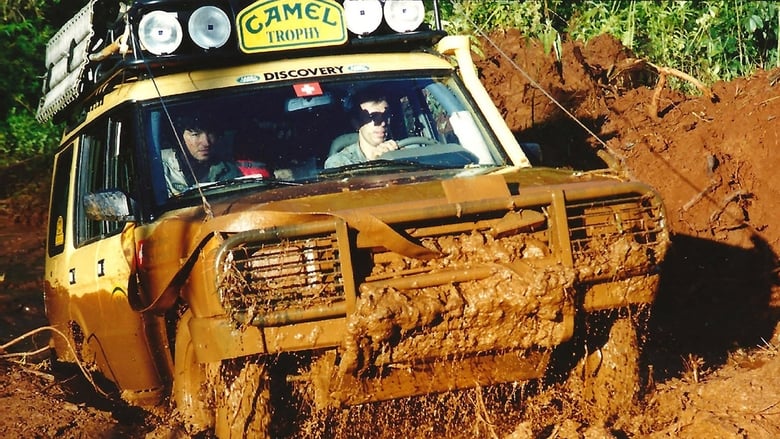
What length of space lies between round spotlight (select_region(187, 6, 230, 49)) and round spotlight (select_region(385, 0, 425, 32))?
3.07 ft

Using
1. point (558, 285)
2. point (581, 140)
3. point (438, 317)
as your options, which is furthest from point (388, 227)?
point (581, 140)

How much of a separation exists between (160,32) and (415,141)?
1426 mm

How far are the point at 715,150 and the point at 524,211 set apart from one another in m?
4.08

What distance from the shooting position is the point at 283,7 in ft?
19.4

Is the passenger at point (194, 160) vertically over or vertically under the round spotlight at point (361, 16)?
under

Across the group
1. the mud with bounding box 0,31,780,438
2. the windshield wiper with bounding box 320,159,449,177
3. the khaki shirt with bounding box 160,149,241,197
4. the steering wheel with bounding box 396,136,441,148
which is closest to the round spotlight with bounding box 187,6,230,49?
the khaki shirt with bounding box 160,149,241,197

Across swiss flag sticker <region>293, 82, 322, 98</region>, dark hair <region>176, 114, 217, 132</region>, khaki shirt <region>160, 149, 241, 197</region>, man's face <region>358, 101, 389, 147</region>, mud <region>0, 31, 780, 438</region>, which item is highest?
swiss flag sticker <region>293, 82, 322, 98</region>

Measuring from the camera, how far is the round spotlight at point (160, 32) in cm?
550

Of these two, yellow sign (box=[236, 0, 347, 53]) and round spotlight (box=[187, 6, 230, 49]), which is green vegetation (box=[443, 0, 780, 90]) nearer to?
yellow sign (box=[236, 0, 347, 53])

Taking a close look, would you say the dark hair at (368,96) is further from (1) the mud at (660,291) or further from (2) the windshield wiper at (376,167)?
(1) the mud at (660,291)

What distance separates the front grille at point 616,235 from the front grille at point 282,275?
0.99 metres

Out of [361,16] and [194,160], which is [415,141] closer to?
[361,16]

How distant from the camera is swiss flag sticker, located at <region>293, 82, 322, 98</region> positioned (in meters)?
5.71

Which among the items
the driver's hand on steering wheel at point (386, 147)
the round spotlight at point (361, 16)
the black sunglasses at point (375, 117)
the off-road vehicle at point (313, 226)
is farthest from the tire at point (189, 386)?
the round spotlight at point (361, 16)
